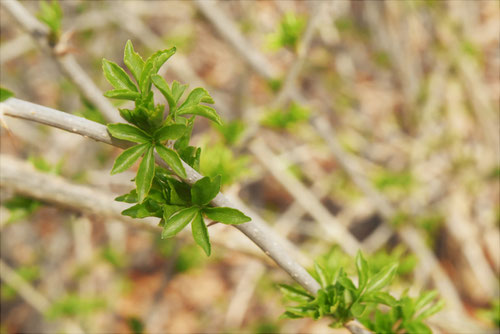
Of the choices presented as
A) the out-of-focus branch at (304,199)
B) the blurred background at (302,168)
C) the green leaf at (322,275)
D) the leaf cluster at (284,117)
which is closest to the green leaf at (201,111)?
the green leaf at (322,275)

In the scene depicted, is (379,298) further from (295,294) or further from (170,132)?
(170,132)

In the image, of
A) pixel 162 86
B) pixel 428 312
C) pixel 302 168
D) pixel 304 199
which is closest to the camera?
pixel 162 86

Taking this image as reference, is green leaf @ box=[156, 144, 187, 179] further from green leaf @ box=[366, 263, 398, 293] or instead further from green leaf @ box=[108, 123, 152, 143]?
green leaf @ box=[366, 263, 398, 293]

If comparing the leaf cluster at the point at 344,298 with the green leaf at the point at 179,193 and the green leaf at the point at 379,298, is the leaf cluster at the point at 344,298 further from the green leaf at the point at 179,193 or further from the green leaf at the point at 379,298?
the green leaf at the point at 179,193

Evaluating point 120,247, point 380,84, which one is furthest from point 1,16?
point 380,84

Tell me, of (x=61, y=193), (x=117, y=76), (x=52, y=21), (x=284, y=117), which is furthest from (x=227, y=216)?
(x=284, y=117)
